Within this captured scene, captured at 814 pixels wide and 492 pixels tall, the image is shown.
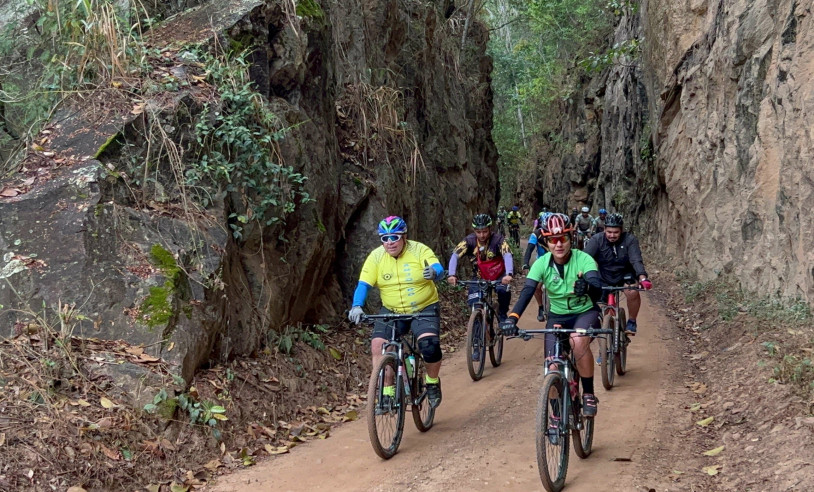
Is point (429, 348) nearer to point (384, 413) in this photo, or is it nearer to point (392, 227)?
point (384, 413)

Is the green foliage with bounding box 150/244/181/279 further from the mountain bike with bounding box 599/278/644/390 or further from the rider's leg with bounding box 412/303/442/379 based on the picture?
the mountain bike with bounding box 599/278/644/390

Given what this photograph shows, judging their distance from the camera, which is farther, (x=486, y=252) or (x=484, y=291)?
(x=486, y=252)

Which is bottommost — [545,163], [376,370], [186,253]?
[376,370]

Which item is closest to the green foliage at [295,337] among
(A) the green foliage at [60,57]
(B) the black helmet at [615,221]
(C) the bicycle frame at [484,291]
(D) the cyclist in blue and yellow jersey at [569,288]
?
(C) the bicycle frame at [484,291]

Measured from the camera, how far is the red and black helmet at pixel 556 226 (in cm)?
678

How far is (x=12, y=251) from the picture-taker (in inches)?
290

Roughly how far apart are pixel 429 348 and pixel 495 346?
3.87m

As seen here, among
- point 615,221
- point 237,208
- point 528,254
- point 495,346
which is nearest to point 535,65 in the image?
point 528,254

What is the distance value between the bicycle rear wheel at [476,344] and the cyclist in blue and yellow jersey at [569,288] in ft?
9.37

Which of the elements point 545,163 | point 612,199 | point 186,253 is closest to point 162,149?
point 186,253

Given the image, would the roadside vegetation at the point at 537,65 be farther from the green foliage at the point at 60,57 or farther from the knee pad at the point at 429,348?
the knee pad at the point at 429,348

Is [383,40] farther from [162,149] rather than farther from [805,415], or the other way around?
[805,415]

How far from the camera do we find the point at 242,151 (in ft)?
29.7

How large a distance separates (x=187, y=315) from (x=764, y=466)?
5.62m
